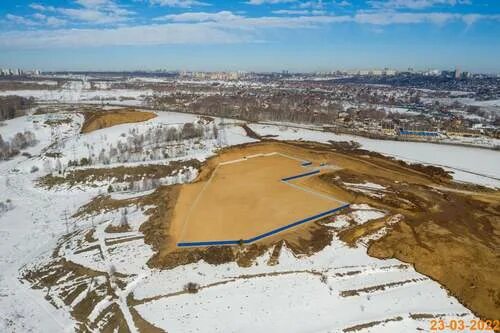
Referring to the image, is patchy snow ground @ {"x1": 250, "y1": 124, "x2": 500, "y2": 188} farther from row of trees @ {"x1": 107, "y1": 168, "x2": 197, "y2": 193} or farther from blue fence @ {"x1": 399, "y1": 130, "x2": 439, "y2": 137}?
row of trees @ {"x1": 107, "y1": 168, "x2": 197, "y2": 193}

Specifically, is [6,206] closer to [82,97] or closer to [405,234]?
[405,234]

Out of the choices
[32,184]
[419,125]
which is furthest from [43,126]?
[419,125]

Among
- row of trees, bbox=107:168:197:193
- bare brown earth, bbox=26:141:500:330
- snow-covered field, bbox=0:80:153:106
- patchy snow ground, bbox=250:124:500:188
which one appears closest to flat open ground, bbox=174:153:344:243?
bare brown earth, bbox=26:141:500:330

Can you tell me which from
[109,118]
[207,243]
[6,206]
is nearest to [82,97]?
[109,118]

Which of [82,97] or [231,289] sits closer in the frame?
[231,289]

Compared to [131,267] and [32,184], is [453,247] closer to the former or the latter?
[131,267]

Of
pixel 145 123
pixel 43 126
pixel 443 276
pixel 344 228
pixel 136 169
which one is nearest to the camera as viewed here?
pixel 443 276
